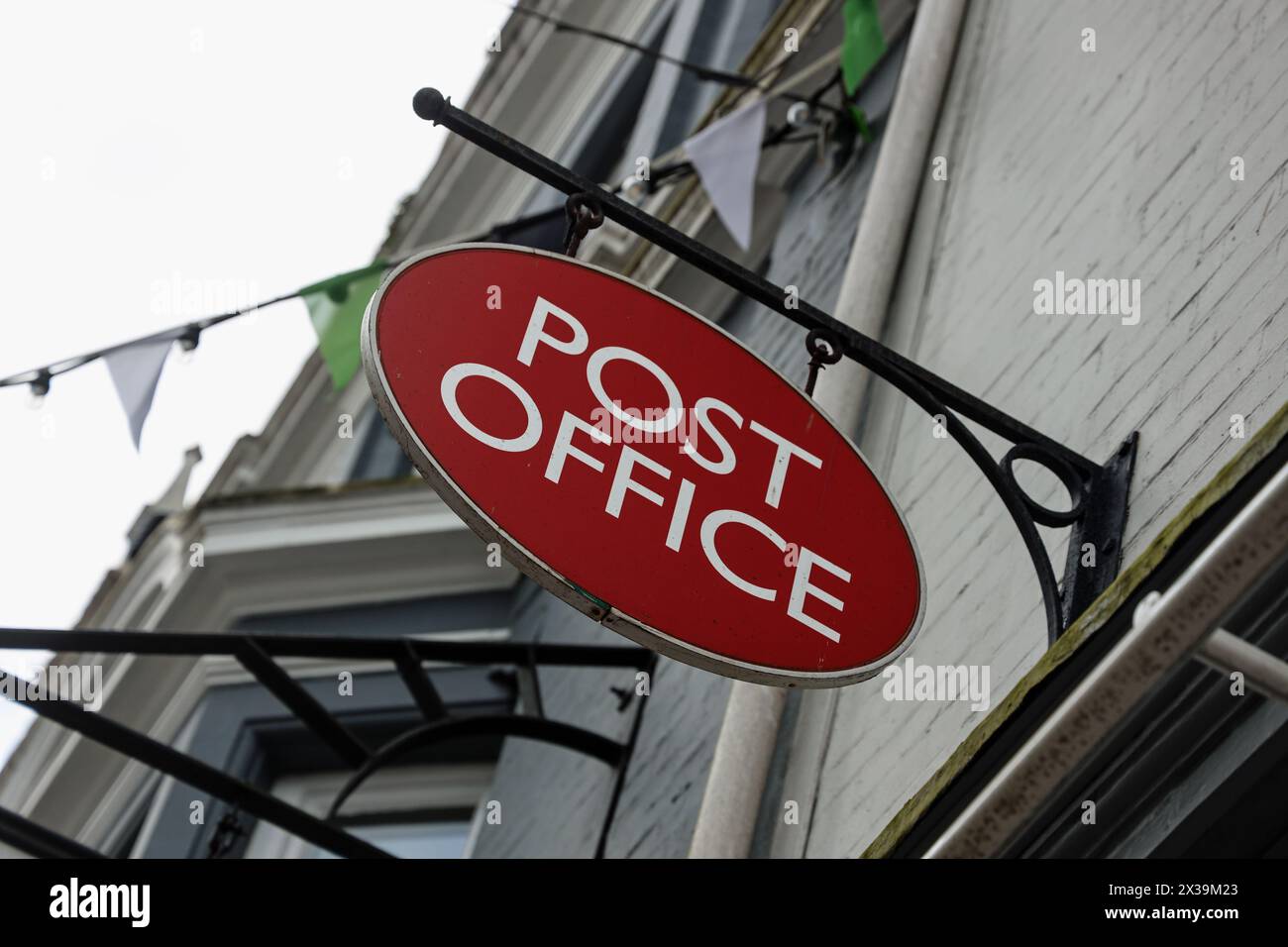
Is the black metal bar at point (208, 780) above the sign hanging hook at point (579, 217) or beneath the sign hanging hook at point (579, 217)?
beneath

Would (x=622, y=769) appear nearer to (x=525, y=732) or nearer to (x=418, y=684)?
(x=525, y=732)

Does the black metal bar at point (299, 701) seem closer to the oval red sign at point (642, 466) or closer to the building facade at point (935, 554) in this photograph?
the building facade at point (935, 554)

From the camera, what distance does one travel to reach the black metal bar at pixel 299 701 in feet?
19.5

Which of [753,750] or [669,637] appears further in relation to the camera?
[753,750]

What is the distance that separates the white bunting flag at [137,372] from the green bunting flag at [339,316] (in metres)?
0.64

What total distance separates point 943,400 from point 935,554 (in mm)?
1021

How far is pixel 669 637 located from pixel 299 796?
4787 millimetres

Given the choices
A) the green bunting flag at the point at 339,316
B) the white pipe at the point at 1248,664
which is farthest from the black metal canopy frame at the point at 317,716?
the white pipe at the point at 1248,664

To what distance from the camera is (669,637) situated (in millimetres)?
3260

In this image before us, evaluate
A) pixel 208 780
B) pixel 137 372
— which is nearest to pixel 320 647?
pixel 208 780

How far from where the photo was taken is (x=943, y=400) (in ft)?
13.0

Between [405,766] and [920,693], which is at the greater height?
[405,766]
